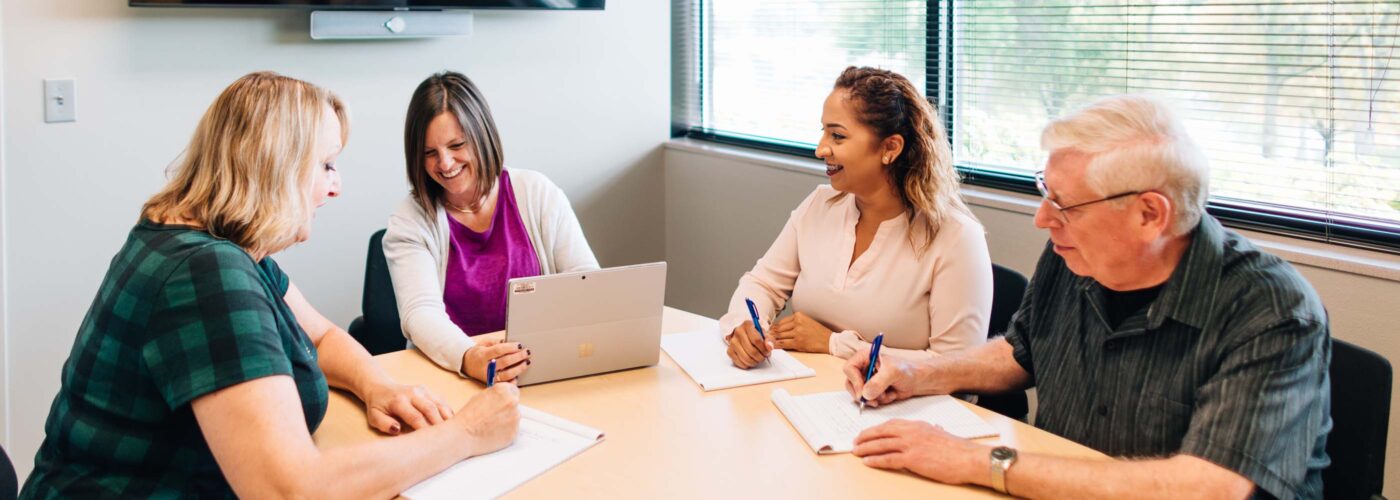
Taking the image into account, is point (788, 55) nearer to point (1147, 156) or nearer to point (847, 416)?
point (847, 416)

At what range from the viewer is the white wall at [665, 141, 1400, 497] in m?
2.46

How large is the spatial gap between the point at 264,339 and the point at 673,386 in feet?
2.46

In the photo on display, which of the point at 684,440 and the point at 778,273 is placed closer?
the point at 684,440

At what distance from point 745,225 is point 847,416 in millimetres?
2232

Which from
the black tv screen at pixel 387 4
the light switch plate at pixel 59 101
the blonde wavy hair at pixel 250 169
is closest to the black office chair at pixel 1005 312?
the blonde wavy hair at pixel 250 169

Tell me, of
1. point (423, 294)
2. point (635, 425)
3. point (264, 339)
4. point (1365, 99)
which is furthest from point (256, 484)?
point (1365, 99)

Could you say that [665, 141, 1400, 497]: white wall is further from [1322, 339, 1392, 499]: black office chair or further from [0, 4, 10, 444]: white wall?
[0, 4, 10, 444]: white wall

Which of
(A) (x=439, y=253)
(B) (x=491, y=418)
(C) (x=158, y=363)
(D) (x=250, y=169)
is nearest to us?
(C) (x=158, y=363)

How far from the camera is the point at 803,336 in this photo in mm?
2227

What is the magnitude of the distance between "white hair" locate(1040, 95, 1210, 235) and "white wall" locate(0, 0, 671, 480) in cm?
244

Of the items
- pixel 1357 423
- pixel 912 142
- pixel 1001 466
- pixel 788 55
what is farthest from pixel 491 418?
pixel 788 55

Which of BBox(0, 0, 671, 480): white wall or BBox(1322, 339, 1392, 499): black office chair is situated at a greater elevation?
BBox(0, 0, 671, 480): white wall

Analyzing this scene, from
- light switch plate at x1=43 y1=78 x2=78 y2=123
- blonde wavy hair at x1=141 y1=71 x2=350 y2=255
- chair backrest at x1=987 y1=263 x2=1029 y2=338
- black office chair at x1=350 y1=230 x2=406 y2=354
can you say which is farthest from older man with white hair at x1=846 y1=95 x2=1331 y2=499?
light switch plate at x1=43 y1=78 x2=78 y2=123

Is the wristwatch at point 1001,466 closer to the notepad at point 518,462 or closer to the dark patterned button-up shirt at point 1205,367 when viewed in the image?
the dark patterned button-up shirt at point 1205,367
